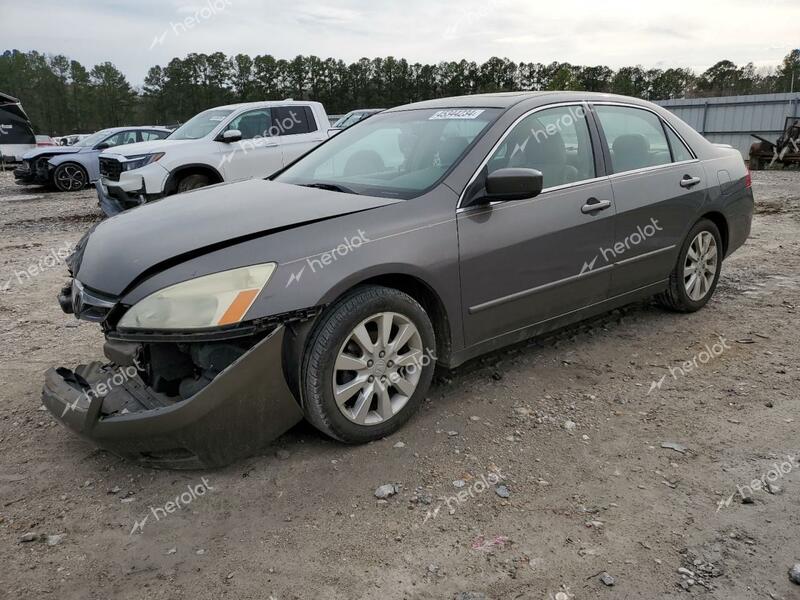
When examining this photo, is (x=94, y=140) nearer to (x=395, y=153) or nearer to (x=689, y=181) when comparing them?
(x=395, y=153)

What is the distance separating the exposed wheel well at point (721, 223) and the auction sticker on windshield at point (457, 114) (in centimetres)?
214

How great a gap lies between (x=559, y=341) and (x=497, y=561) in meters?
2.38

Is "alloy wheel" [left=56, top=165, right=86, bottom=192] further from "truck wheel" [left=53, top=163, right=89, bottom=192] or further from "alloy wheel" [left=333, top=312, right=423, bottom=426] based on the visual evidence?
"alloy wheel" [left=333, top=312, right=423, bottom=426]

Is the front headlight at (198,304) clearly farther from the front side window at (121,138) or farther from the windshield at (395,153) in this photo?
the front side window at (121,138)

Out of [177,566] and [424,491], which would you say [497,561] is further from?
[177,566]

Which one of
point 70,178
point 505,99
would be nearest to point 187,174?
point 505,99

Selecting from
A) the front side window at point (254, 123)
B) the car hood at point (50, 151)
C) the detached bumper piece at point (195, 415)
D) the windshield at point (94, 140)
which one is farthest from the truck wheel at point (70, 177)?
the detached bumper piece at point (195, 415)

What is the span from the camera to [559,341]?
448cm

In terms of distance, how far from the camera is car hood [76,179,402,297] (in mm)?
2795

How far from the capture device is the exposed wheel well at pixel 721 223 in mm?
4887

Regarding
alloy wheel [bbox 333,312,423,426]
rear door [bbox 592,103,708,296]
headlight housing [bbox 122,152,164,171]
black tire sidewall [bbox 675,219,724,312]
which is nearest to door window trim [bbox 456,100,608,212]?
rear door [bbox 592,103,708,296]

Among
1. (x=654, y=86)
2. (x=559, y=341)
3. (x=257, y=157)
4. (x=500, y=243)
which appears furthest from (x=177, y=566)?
(x=654, y=86)

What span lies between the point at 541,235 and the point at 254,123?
307 inches

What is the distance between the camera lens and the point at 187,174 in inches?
373
